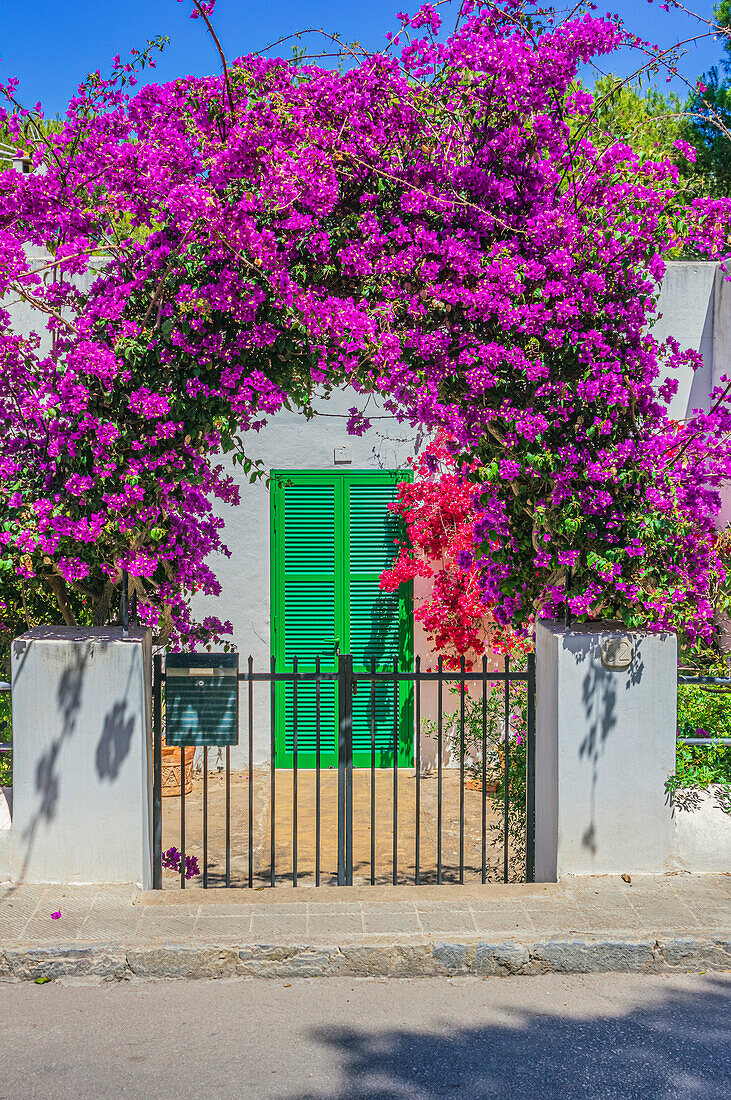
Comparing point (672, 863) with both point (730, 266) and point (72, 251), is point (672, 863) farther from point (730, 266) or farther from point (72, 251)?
point (730, 266)

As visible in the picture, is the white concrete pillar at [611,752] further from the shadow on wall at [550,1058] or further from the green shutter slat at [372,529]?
the green shutter slat at [372,529]

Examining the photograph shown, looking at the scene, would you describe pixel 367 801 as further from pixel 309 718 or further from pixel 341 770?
pixel 341 770

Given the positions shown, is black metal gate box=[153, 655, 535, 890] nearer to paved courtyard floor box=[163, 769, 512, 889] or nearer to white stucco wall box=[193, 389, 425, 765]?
paved courtyard floor box=[163, 769, 512, 889]

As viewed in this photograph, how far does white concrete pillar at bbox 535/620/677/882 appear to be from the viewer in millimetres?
5398

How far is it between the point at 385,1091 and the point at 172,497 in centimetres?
300

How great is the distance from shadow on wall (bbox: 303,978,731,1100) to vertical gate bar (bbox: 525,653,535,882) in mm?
1539

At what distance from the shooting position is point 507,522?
578 cm

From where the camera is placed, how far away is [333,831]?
7.89 meters

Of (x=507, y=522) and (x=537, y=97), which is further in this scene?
(x=507, y=522)

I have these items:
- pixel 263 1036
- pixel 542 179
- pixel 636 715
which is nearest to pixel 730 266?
pixel 542 179

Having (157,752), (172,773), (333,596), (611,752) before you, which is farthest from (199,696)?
(333,596)

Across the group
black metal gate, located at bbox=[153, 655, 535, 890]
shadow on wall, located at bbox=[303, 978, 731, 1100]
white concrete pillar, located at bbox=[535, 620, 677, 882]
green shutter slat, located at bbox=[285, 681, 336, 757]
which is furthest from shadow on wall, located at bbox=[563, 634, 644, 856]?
green shutter slat, located at bbox=[285, 681, 336, 757]

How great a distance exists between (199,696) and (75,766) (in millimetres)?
772

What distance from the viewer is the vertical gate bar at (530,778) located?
231 inches
